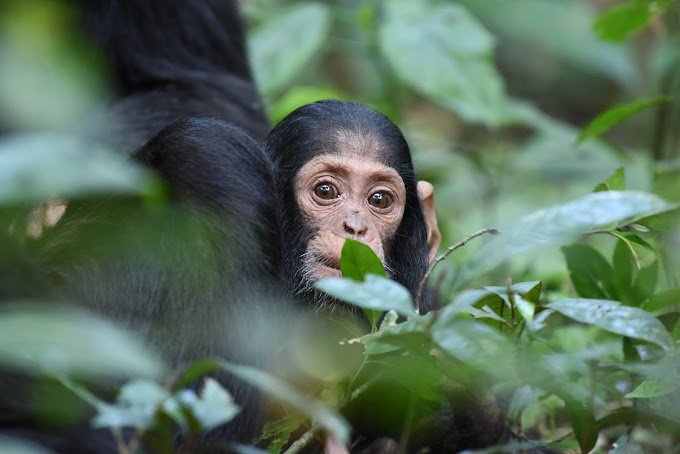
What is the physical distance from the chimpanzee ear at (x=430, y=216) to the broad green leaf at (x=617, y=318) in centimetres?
133

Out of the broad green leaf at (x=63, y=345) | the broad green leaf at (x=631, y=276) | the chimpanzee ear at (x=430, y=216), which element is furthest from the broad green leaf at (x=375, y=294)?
the chimpanzee ear at (x=430, y=216)

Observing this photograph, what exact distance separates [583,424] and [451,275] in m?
1.42

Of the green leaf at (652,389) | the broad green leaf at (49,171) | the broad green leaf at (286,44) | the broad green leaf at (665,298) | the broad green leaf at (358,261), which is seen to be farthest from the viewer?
the broad green leaf at (286,44)

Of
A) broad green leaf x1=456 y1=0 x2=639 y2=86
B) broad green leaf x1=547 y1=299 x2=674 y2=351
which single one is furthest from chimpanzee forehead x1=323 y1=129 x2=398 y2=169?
broad green leaf x1=456 y1=0 x2=639 y2=86

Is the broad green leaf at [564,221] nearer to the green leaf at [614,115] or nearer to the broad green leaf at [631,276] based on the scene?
the broad green leaf at [631,276]

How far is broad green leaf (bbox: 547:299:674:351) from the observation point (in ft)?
6.49

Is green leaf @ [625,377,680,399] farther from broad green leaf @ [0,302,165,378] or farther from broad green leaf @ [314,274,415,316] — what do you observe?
broad green leaf @ [0,302,165,378]

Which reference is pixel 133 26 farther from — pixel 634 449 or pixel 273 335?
pixel 634 449

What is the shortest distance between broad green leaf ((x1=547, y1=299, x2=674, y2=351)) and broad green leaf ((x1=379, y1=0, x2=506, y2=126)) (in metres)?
2.25

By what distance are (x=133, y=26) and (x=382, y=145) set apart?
1.58 m

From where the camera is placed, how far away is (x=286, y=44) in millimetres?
4684

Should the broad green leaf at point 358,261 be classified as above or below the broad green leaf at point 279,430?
above

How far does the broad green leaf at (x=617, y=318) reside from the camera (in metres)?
1.98

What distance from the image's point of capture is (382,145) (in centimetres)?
319
